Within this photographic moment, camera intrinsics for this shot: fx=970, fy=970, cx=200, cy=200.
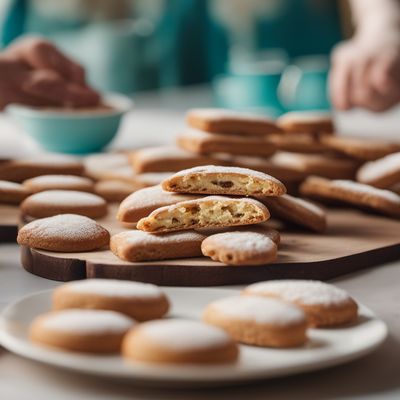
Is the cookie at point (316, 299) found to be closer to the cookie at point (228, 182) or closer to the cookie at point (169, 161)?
the cookie at point (228, 182)

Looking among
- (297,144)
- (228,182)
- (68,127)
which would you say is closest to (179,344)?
(228,182)

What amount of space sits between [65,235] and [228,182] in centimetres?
22

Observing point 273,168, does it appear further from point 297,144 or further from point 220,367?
point 220,367

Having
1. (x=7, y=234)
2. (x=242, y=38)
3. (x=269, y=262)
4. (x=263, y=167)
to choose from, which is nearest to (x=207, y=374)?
(x=269, y=262)

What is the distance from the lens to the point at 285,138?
69.0 inches

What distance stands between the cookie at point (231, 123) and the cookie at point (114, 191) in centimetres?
17

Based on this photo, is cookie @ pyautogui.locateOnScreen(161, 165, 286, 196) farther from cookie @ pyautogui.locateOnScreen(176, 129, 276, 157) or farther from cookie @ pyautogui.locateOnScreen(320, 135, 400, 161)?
cookie @ pyautogui.locateOnScreen(320, 135, 400, 161)

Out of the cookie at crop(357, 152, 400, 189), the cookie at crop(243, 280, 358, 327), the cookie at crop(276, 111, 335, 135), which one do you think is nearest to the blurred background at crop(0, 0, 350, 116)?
the cookie at crop(276, 111, 335, 135)

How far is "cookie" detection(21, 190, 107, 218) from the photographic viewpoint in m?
1.40

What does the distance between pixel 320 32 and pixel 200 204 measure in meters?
2.84

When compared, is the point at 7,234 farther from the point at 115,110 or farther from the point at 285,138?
the point at 115,110

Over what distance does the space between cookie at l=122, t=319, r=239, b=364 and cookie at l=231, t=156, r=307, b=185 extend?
2.55 feet

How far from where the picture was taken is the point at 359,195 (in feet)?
4.90

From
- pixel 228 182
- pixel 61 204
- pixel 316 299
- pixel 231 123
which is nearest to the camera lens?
pixel 316 299
